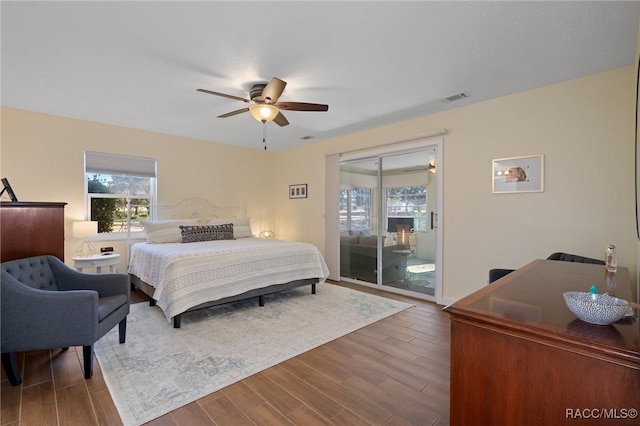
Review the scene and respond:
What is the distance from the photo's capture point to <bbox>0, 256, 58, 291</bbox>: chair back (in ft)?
7.23

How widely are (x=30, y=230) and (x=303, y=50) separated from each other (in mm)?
2868

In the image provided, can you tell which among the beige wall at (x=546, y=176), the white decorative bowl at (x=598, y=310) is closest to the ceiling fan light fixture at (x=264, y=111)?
A: the beige wall at (x=546, y=176)

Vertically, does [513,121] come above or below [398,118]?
below

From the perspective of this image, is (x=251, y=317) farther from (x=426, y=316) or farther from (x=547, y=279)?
(x=547, y=279)

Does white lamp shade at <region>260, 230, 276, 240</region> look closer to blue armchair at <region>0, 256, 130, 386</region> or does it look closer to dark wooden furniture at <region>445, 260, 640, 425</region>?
blue armchair at <region>0, 256, 130, 386</region>

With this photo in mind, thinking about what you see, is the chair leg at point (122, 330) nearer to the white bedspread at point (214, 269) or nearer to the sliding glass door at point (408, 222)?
the white bedspread at point (214, 269)

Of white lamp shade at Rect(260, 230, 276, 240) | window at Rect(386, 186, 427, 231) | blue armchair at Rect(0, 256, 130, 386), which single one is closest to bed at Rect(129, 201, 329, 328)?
blue armchair at Rect(0, 256, 130, 386)

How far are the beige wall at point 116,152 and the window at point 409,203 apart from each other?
115 inches

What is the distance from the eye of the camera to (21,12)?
1.95 meters

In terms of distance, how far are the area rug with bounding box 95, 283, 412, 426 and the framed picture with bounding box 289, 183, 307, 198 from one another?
2410mm

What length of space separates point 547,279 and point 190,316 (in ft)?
11.3

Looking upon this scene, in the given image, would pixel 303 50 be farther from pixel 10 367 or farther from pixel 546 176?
pixel 10 367

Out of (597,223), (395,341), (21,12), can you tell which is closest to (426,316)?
(395,341)

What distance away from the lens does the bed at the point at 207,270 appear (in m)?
3.05
